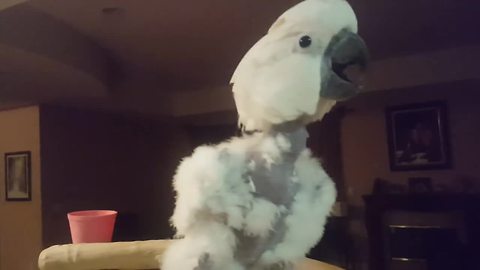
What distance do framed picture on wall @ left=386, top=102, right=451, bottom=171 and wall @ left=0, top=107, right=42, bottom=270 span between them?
606 mm

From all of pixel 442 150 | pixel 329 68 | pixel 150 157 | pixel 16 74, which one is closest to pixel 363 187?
pixel 442 150

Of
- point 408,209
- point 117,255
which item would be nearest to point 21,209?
point 117,255

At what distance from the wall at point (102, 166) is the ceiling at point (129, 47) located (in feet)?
0.13

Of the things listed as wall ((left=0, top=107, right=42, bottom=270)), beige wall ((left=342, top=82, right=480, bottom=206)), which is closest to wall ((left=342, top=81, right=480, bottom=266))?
beige wall ((left=342, top=82, right=480, bottom=206))

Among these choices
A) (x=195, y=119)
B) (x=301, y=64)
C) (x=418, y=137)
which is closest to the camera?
(x=301, y=64)

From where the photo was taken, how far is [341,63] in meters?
0.58

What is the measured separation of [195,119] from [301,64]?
1.06 ft

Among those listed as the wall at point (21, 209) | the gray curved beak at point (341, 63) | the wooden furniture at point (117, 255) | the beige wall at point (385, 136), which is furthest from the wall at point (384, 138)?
the wall at point (21, 209)

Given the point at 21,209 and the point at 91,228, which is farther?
the point at 21,209

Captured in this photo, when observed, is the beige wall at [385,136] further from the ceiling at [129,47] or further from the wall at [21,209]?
the wall at [21,209]

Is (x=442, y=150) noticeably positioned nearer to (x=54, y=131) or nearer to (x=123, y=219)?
(x=123, y=219)

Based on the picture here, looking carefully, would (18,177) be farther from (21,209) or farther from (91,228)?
(91,228)

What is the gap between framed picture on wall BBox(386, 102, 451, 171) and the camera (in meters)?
0.70

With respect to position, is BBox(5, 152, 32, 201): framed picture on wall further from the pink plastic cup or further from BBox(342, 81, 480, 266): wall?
BBox(342, 81, 480, 266): wall
